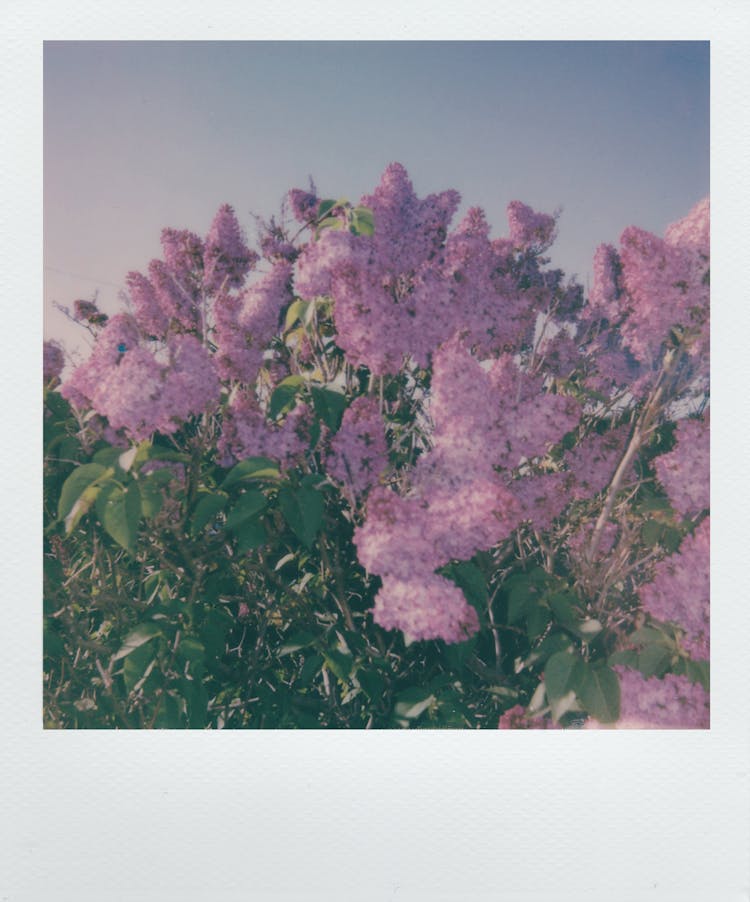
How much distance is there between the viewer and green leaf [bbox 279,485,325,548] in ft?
4.61

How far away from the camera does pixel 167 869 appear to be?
5.23 ft

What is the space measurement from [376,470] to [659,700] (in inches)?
26.8

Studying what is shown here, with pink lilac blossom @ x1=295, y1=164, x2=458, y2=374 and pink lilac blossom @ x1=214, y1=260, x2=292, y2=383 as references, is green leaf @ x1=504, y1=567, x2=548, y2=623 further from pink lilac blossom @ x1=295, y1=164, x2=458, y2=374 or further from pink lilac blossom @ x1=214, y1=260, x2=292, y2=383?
pink lilac blossom @ x1=214, y1=260, x2=292, y2=383

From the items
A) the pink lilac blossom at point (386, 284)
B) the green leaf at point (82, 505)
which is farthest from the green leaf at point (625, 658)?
the green leaf at point (82, 505)

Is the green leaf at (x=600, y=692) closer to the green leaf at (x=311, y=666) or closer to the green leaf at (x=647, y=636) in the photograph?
the green leaf at (x=647, y=636)

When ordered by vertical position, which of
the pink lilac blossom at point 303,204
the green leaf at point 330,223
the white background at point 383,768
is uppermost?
the pink lilac blossom at point 303,204

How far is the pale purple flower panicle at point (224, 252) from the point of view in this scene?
61.4 inches

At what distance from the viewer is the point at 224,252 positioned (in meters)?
1.56

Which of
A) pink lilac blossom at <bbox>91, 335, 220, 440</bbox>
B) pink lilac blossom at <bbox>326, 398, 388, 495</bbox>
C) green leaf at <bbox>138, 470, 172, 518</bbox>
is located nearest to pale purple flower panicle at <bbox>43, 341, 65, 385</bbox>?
pink lilac blossom at <bbox>91, 335, 220, 440</bbox>

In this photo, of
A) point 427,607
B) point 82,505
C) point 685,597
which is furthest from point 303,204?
point 685,597

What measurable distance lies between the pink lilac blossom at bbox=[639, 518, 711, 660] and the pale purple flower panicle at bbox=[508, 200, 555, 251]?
670 mm
